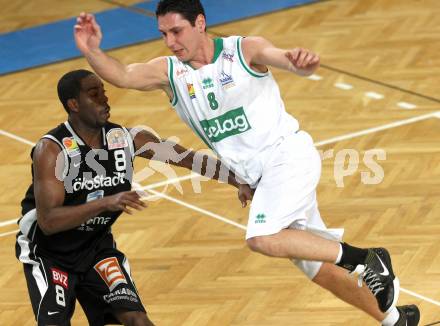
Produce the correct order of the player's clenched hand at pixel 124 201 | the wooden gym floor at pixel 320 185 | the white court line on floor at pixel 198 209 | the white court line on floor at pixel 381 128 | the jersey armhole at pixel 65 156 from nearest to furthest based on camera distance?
the player's clenched hand at pixel 124 201 < the jersey armhole at pixel 65 156 < the wooden gym floor at pixel 320 185 < the white court line on floor at pixel 198 209 < the white court line on floor at pixel 381 128

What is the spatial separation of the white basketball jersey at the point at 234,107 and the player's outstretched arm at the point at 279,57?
5 centimetres

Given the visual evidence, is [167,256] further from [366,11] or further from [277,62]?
[366,11]

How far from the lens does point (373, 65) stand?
11.9m

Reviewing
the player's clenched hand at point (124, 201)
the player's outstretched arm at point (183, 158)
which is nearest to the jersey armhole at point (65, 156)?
the player's clenched hand at point (124, 201)

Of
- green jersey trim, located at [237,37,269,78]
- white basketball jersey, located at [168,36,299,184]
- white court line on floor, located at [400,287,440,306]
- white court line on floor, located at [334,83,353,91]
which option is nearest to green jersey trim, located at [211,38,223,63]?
white basketball jersey, located at [168,36,299,184]

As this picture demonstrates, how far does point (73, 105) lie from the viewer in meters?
6.38

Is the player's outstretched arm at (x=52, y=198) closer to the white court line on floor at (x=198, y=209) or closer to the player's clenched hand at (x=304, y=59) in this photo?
the player's clenched hand at (x=304, y=59)

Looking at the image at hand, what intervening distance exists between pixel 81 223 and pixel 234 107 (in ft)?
3.34

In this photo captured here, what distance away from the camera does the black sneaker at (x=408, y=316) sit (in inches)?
268

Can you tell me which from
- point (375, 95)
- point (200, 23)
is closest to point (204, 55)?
point (200, 23)

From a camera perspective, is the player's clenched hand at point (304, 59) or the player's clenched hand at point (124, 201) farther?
the player's clenched hand at point (304, 59)

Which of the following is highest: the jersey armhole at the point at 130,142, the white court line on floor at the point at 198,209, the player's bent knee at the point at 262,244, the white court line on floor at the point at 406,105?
the jersey armhole at the point at 130,142

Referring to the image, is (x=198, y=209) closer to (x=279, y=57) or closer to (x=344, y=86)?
(x=344, y=86)

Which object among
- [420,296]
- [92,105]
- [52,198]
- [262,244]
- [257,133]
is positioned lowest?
[420,296]
